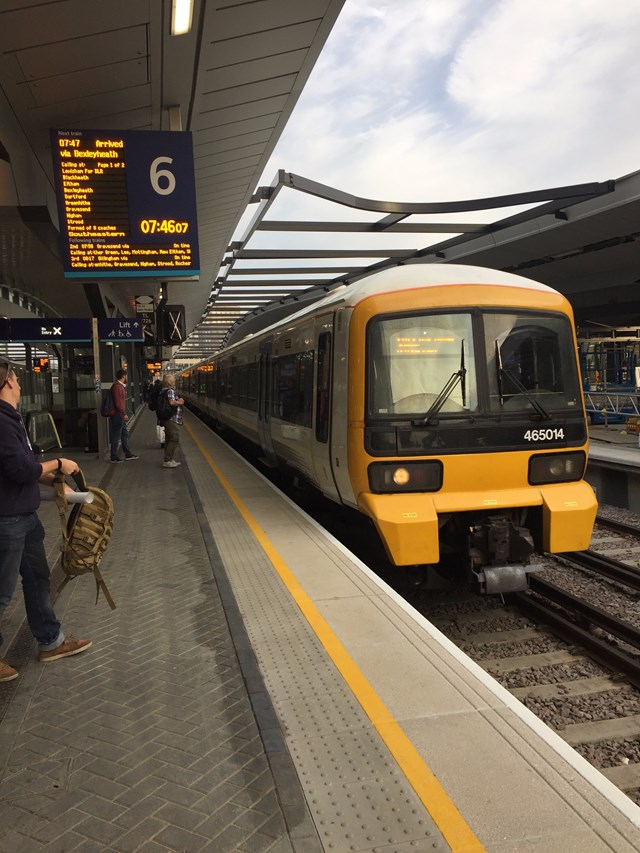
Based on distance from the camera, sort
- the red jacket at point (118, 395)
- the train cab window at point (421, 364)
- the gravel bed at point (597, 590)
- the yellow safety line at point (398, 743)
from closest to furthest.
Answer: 1. the yellow safety line at point (398, 743)
2. the train cab window at point (421, 364)
3. the gravel bed at point (597, 590)
4. the red jacket at point (118, 395)

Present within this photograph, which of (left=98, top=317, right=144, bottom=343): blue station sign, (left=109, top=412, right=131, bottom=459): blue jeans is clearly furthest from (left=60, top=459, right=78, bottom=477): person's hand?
(left=98, top=317, right=144, bottom=343): blue station sign

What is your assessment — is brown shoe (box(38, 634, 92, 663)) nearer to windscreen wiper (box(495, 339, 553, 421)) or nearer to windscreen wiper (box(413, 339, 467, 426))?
windscreen wiper (box(413, 339, 467, 426))

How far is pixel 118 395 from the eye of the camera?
464 inches

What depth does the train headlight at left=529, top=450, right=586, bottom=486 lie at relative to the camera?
5.59 m

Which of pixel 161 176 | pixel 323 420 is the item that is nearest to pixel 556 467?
pixel 323 420

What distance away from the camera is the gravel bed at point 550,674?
4590 millimetres

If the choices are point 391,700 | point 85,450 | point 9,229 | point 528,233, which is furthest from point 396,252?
point 391,700

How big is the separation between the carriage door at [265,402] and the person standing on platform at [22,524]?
21.0 feet

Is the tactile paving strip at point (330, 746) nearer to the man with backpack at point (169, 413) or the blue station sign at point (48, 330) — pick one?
the man with backpack at point (169, 413)

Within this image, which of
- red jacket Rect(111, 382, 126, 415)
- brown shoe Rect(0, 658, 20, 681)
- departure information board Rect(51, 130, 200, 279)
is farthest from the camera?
red jacket Rect(111, 382, 126, 415)

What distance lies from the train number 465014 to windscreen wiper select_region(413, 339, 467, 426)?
654 millimetres

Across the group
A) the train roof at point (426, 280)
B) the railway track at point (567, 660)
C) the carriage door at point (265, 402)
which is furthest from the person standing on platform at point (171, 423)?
the railway track at point (567, 660)

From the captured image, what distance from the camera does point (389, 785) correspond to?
2.48 m

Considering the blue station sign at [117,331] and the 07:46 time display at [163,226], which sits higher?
the 07:46 time display at [163,226]
